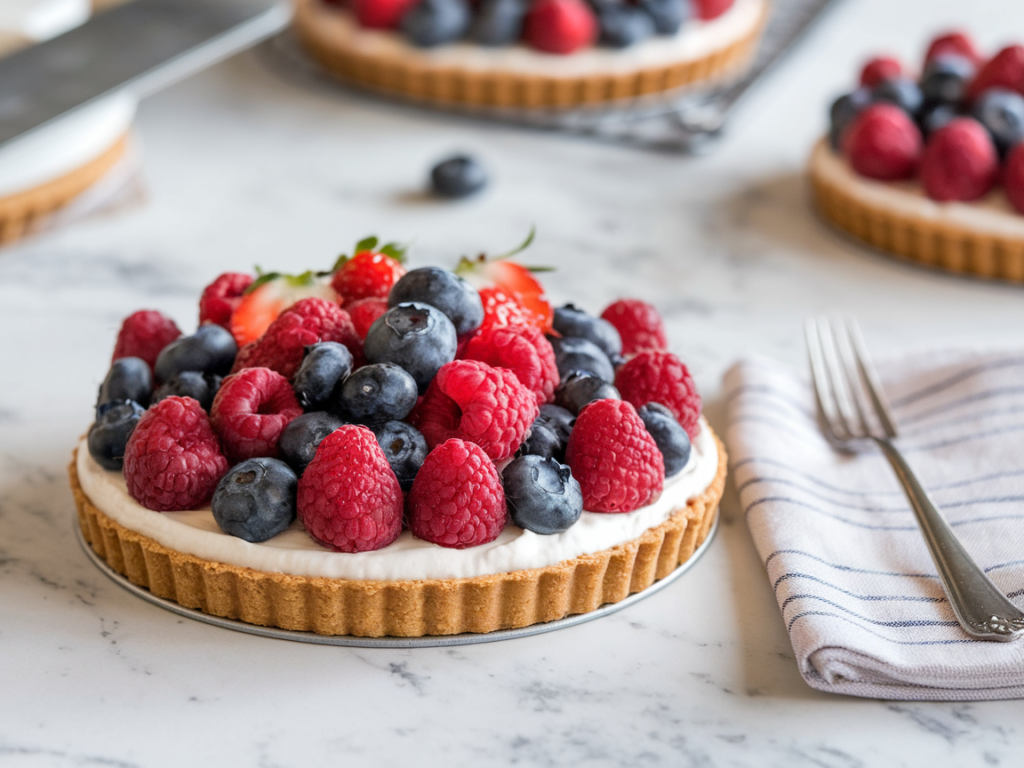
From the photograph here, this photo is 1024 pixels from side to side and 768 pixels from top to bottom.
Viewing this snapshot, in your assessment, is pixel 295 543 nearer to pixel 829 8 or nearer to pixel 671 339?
pixel 671 339

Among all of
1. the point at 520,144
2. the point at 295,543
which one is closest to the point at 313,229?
the point at 520,144

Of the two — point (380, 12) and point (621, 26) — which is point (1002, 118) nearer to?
point (621, 26)

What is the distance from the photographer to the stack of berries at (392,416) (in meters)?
1.28

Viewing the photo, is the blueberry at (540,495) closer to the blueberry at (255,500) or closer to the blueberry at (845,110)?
the blueberry at (255,500)

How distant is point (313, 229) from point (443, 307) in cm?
115

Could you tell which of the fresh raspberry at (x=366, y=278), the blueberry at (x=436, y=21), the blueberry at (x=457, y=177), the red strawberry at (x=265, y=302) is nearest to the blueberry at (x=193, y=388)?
the red strawberry at (x=265, y=302)

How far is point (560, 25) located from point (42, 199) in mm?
1272

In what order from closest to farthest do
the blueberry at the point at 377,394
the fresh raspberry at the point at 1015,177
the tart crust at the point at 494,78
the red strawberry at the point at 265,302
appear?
the blueberry at the point at 377,394
the red strawberry at the point at 265,302
the fresh raspberry at the point at 1015,177
the tart crust at the point at 494,78

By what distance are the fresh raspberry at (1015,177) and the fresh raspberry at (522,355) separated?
124 centimetres

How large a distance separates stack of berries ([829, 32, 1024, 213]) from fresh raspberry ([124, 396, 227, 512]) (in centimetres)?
160

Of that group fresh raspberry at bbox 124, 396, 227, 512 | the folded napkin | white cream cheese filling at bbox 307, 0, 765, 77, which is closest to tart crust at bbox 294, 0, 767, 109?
white cream cheese filling at bbox 307, 0, 765, 77

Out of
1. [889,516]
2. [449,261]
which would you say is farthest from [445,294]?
[449,261]

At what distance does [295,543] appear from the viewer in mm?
1306

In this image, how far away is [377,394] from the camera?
4.36 ft
